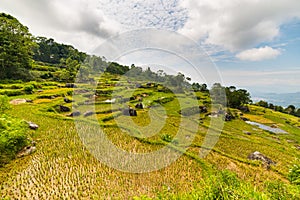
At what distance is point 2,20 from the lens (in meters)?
26.2

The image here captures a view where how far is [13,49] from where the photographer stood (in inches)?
1048

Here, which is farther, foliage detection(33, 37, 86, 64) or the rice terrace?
foliage detection(33, 37, 86, 64)

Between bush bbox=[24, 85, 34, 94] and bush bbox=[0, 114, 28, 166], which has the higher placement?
bush bbox=[24, 85, 34, 94]

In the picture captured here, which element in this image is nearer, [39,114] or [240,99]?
[39,114]

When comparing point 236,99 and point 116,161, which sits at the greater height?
point 236,99

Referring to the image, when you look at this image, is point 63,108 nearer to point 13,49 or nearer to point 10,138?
point 10,138

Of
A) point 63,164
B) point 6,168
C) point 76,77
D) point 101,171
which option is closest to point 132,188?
point 101,171

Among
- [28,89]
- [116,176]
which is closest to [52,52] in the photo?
[28,89]

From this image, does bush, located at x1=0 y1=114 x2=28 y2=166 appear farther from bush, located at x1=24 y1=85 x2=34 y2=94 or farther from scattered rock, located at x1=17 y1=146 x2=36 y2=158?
bush, located at x1=24 y1=85 x2=34 y2=94

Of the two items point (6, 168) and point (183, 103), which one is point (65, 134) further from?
point (183, 103)

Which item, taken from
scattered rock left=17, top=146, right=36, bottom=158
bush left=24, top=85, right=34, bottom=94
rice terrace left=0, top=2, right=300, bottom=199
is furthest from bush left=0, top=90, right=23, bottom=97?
scattered rock left=17, top=146, right=36, bottom=158

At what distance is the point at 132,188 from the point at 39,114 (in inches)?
457

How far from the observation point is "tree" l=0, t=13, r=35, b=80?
26.0 meters

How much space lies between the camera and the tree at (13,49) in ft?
85.2
